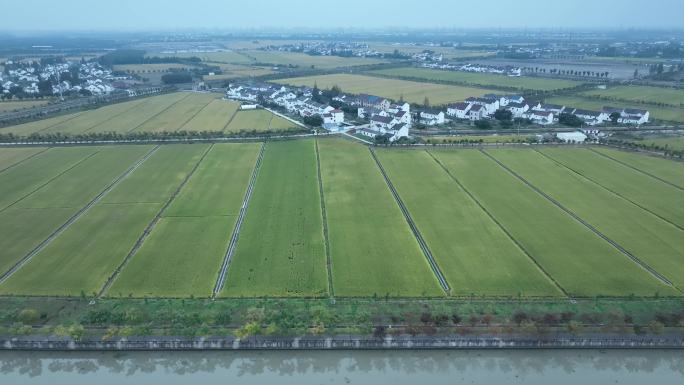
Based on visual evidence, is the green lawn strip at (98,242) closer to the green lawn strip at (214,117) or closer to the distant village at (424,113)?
the green lawn strip at (214,117)

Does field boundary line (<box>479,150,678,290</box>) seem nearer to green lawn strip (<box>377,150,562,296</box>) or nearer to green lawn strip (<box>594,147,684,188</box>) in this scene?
green lawn strip (<box>377,150,562,296</box>)

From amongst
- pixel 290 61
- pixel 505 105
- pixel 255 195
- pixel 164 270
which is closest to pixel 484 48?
pixel 290 61

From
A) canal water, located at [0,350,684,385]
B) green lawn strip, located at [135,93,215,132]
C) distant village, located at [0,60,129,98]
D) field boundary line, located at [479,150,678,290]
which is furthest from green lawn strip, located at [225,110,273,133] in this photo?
canal water, located at [0,350,684,385]

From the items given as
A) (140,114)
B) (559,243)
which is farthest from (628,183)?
(140,114)

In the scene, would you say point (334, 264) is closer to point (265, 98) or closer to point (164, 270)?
point (164, 270)

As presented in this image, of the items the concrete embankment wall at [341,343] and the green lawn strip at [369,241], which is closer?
the concrete embankment wall at [341,343]

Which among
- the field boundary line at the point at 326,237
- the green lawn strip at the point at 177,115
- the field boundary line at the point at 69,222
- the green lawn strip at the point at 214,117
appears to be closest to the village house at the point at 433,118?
the field boundary line at the point at 326,237
